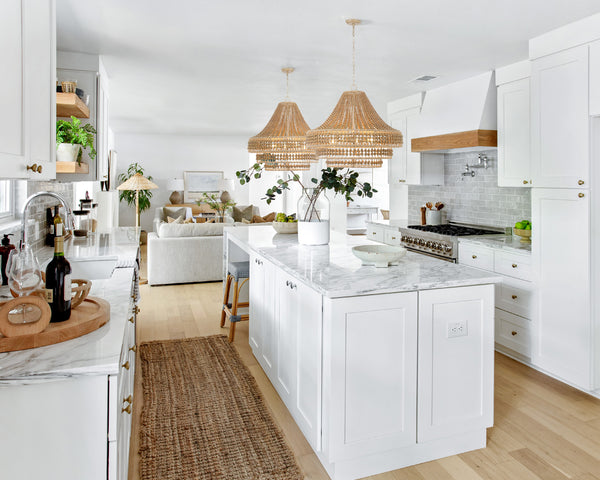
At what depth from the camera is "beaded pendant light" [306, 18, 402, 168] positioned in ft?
9.27

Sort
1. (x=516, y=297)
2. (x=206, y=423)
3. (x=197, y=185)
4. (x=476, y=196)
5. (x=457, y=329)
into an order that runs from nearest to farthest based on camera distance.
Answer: (x=457, y=329) < (x=206, y=423) < (x=516, y=297) < (x=476, y=196) < (x=197, y=185)

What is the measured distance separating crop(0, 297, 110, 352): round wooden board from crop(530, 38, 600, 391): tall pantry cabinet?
A: 2.93 meters

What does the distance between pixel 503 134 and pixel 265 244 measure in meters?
2.37

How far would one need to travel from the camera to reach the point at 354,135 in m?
2.82

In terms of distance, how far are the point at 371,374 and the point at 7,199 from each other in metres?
2.74

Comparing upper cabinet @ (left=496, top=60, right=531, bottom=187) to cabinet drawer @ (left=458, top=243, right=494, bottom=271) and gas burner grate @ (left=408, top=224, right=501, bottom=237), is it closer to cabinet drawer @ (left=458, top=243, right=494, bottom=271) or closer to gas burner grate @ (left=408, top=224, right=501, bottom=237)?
gas burner grate @ (left=408, top=224, right=501, bottom=237)

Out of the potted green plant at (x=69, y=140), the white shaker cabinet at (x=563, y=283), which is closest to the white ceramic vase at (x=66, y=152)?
the potted green plant at (x=69, y=140)

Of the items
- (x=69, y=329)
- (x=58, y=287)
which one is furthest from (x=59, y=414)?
(x=58, y=287)

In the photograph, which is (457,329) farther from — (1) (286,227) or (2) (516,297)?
(1) (286,227)

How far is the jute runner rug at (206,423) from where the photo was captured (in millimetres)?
2283

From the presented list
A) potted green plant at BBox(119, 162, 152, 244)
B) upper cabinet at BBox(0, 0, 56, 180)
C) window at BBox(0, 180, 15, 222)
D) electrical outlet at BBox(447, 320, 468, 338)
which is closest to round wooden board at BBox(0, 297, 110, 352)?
upper cabinet at BBox(0, 0, 56, 180)

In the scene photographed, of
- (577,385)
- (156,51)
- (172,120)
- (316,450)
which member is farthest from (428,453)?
(172,120)

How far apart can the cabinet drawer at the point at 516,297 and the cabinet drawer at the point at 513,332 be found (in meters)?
0.05

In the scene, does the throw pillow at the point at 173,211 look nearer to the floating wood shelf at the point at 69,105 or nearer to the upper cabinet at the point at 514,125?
the floating wood shelf at the point at 69,105
